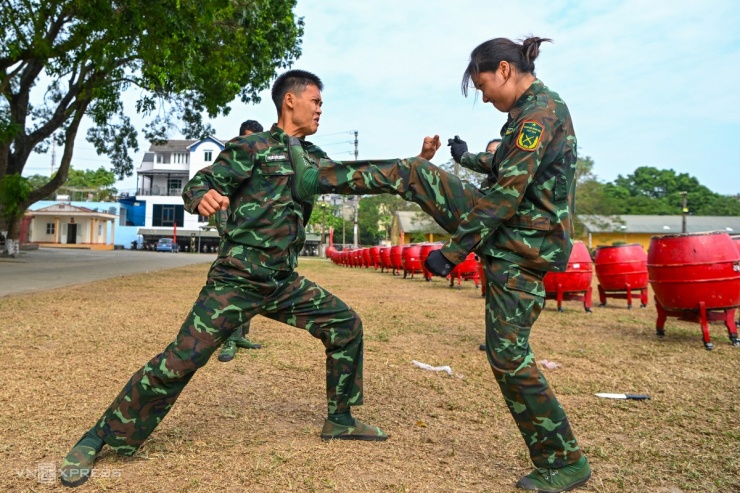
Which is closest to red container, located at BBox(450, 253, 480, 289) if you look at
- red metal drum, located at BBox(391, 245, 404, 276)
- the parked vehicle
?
red metal drum, located at BBox(391, 245, 404, 276)

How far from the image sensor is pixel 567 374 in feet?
16.3

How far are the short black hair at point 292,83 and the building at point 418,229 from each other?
43876 mm

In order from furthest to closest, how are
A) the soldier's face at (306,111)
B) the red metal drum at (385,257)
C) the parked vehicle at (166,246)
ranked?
the parked vehicle at (166,246), the red metal drum at (385,257), the soldier's face at (306,111)

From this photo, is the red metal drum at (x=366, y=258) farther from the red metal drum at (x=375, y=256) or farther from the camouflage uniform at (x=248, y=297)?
the camouflage uniform at (x=248, y=297)

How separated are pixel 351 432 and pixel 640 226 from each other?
56.9 m

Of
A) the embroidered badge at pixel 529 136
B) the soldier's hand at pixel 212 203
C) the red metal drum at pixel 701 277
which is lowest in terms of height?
the red metal drum at pixel 701 277

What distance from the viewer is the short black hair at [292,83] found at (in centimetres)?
319

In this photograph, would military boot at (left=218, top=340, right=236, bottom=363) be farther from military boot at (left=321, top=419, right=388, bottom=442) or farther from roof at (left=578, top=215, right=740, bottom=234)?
roof at (left=578, top=215, right=740, bottom=234)

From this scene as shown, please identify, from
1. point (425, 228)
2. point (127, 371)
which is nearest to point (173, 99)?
point (127, 371)

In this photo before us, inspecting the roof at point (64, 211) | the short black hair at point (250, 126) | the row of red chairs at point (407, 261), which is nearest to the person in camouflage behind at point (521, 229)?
the short black hair at point (250, 126)

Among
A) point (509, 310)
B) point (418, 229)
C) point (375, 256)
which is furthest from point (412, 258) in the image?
point (418, 229)

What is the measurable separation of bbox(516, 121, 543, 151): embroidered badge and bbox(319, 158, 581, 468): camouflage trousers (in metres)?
0.27

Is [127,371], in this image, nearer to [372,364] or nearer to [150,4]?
[372,364]

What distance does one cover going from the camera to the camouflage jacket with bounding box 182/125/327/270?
112 inches
